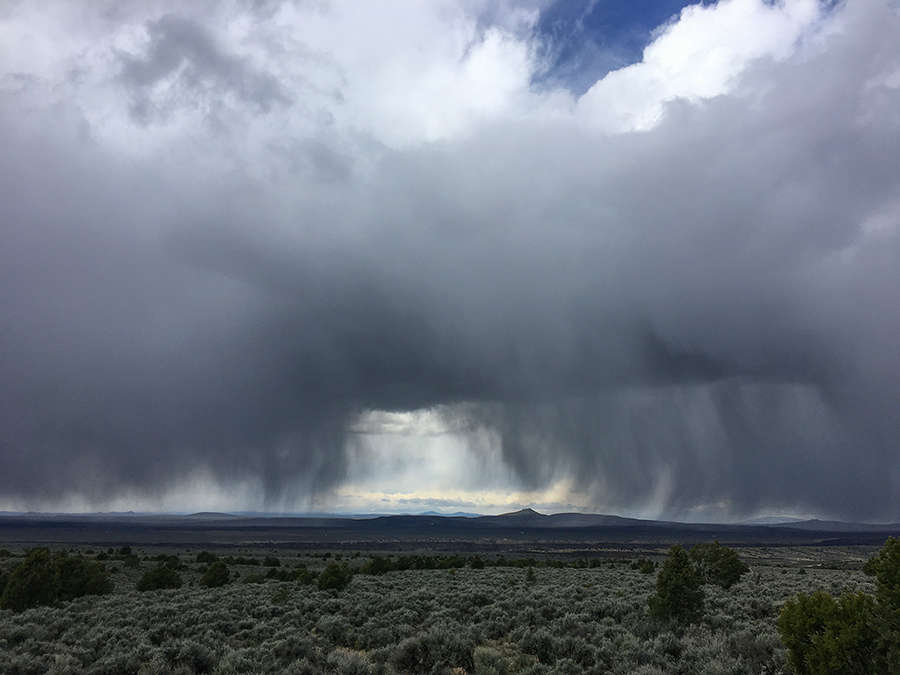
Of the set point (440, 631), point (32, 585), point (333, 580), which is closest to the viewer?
point (440, 631)

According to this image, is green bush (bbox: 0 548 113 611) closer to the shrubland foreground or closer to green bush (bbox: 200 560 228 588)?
the shrubland foreground

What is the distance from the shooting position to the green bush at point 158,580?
127 ft

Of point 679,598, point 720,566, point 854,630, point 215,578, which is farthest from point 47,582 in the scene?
point 720,566

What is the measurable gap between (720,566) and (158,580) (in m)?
43.8

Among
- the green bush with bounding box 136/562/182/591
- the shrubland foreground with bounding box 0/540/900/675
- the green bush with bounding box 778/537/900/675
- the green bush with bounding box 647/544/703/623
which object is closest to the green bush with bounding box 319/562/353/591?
the shrubland foreground with bounding box 0/540/900/675

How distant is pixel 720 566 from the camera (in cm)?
3744

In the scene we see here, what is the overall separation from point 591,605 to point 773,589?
18800mm

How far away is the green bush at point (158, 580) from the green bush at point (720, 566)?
41.2 m

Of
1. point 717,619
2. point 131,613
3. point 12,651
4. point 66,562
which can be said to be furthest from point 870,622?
point 66,562

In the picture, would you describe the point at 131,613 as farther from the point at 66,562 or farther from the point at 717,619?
the point at 717,619

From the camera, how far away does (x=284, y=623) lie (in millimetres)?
21688

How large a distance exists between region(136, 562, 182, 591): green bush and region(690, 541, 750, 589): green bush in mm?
41213

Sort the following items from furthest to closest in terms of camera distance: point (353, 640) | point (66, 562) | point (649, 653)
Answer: point (66, 562)
point (353, 640)
point (649, 653)

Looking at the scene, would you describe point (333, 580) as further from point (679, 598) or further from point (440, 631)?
point (679, 598)
